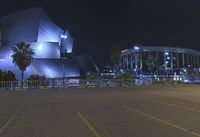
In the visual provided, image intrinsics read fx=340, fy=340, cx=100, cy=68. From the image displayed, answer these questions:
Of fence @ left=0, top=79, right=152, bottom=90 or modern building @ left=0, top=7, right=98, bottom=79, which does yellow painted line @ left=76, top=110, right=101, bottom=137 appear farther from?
modern building @ left=0, top=7, right=98, bottom=79

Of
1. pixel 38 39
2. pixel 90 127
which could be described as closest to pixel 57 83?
pixel 38 39

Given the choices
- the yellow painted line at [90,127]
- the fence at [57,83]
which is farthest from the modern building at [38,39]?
the yellow painted line at [90,127]

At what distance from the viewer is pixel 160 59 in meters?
163

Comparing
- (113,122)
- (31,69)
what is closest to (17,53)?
(31,69)

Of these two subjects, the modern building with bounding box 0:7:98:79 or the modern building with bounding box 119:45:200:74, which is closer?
the modern building with bounding box 0:7:98:79

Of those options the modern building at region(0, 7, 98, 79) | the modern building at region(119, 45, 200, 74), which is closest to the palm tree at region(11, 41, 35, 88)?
A: the modern building at region(0, 7, 98, 79)

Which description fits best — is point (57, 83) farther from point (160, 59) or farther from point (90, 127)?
point (160, 59)

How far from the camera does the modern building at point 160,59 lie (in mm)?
146000

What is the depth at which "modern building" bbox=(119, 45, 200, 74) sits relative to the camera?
479ft

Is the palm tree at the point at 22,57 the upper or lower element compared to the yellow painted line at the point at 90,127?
upper

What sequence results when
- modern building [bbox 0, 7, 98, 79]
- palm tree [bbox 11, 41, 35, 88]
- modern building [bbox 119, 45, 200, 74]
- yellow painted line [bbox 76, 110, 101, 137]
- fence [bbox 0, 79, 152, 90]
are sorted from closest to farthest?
1. yellow painted line [bbox 76, 110, 101, 137]
2. fence [bbox 0, 79, 152, 90]
3. palm tree [bbox 11, 41, 35, 88]
4. modern building [bbox 0, 7, 98, 79]
5. modern building [bbox 119, 45, 200, 74]

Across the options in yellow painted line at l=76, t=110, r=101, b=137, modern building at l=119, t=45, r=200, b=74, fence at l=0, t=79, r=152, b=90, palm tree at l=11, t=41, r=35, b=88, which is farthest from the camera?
modern building at l=119, t=45, r=200, b=74

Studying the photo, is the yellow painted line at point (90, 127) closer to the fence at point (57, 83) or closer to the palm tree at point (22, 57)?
the fence at point (57, 83)

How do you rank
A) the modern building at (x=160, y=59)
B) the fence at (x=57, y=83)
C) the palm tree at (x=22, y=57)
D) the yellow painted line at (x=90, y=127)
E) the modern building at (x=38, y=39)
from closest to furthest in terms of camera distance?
the yellow painted line at (x=90, y=127) → the fence at (x=57, y=83) → the palm tree at (x=22, y=57) → the modern building at (x=38, y=39) → the modern building at (x=160, y=59)
